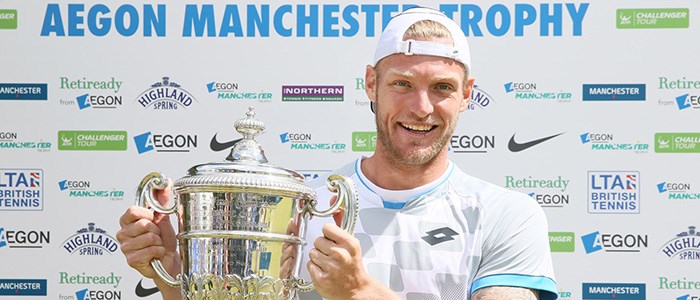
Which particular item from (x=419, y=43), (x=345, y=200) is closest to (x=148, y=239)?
(x=345, y=200)

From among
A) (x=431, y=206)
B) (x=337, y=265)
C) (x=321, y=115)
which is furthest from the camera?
(x=321, y=115)

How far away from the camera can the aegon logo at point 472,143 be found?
5.23 m

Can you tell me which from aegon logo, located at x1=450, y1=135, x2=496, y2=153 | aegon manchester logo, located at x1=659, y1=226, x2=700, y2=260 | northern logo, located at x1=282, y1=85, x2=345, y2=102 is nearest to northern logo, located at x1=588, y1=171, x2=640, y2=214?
aegon manchester logo, located at x1=659, y1=226, x2=700, y2=260

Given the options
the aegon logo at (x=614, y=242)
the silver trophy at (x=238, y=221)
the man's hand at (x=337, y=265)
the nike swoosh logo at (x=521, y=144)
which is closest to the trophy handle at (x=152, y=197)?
the silver trophy at (x=238, y=221)

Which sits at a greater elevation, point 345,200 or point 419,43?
point 419,43

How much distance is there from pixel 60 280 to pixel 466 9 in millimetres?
2476

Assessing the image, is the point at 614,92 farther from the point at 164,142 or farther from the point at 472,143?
the point at 164,142

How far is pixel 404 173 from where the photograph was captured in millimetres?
2803

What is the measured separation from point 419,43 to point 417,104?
16 cm

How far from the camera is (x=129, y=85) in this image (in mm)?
5375

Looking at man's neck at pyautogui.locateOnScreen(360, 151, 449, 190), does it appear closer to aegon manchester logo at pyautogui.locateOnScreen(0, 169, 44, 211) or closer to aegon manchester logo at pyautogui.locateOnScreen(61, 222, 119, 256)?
aegon manchester logo at pyautogui.locateOnScreen(61, 222, 119, 256)

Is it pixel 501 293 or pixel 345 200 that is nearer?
pixel 345 200

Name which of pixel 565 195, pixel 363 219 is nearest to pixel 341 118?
pixel 565 195

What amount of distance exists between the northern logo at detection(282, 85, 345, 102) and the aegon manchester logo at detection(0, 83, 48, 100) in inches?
49.3
